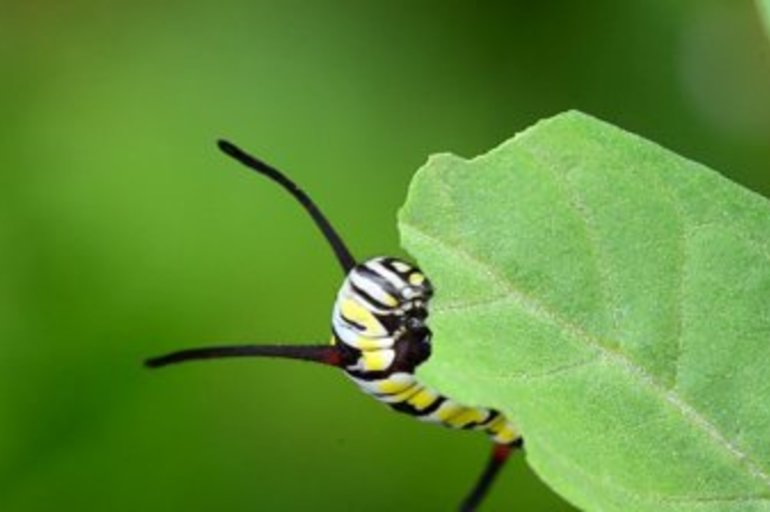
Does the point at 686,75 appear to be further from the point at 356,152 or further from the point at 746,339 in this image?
the point at 746,339

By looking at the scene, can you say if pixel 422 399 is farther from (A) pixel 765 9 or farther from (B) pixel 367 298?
(A) pixel 765 9

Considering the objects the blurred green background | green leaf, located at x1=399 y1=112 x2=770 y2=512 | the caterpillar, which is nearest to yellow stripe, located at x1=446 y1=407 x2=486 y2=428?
the caterpillar

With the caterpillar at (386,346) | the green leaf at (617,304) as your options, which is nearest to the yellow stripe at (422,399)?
the caterpillar at (386,346)

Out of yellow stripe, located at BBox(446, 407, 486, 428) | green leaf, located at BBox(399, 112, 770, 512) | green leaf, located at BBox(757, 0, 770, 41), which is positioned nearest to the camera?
green leaf, located at BBox(399, 112, 770, 512)

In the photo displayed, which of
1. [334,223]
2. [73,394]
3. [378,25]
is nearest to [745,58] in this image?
[378,25]

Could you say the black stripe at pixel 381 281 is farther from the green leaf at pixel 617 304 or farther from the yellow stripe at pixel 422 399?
the green leaf at pixel 617 304

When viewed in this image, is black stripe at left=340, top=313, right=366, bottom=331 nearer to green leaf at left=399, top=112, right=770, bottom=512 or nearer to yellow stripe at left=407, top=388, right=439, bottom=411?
yellow stripe at left=407, top=388, right=439, bottom=411
